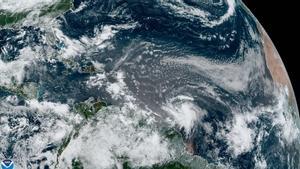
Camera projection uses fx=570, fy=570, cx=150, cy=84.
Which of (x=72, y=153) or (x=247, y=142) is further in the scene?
(x=247, y=142)

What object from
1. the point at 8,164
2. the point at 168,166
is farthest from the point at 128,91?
the point at 8,164

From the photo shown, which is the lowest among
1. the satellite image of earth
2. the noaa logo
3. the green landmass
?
the noaa logo

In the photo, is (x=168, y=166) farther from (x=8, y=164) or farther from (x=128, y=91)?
(x=8, y=164)

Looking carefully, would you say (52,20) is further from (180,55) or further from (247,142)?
(247,142)

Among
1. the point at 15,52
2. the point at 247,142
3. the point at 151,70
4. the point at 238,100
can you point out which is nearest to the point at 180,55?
the point at 151,70

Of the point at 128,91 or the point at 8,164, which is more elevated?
the point at 128,91

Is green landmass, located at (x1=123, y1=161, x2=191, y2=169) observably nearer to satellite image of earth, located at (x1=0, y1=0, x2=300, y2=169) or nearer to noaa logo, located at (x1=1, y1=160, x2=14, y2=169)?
satellite image of earth, located at (x1=0, y1=0, x2=300, y2=169)

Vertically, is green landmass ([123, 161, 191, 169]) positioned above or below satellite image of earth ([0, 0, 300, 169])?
below

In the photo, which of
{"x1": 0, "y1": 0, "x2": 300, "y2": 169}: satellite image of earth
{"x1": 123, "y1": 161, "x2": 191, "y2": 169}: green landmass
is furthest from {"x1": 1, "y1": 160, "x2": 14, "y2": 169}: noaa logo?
{"x1": 123, "y1": 161, "x2": 191, "y2": 169}: green landmass

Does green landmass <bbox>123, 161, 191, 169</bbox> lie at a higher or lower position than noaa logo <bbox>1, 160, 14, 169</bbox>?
higher
